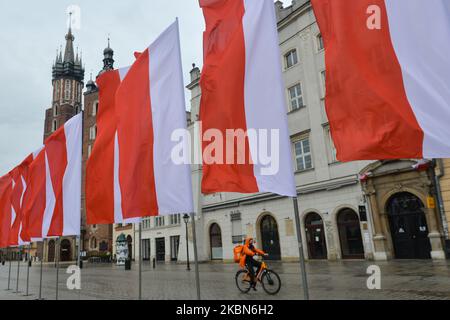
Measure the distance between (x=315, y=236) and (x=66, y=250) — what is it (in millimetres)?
58683

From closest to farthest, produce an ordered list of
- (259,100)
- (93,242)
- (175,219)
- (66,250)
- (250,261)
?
(259,100)
(250,261)
(175,219)
(93,242)
(66,250)

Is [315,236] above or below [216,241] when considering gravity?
below

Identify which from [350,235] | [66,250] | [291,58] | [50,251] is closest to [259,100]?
[350,235]

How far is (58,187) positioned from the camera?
38.2 ft

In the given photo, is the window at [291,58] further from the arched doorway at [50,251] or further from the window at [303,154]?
the arched doorway at [50,251]

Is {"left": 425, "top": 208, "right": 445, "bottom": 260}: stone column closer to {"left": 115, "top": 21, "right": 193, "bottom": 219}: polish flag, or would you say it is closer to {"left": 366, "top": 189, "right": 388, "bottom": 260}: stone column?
{"left": 366, "top": 189, "right": 388, "bottom": 260}: stone column

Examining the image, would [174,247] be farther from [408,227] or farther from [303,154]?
[408,227]

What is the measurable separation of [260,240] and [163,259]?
16194mm

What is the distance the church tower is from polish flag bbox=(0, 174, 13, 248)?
68.7 m

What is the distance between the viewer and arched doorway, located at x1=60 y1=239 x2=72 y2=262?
6975 cm

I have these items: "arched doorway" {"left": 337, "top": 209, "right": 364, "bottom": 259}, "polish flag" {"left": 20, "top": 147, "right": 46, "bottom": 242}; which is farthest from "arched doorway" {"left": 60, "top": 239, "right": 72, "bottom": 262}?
"polish flag" {"left": 20, "top": 147, "right": 46, "bottom": 242}

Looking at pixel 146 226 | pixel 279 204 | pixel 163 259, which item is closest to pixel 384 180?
pixel 279 204

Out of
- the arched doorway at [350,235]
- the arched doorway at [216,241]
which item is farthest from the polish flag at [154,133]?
the arched doorway at [216,241]
